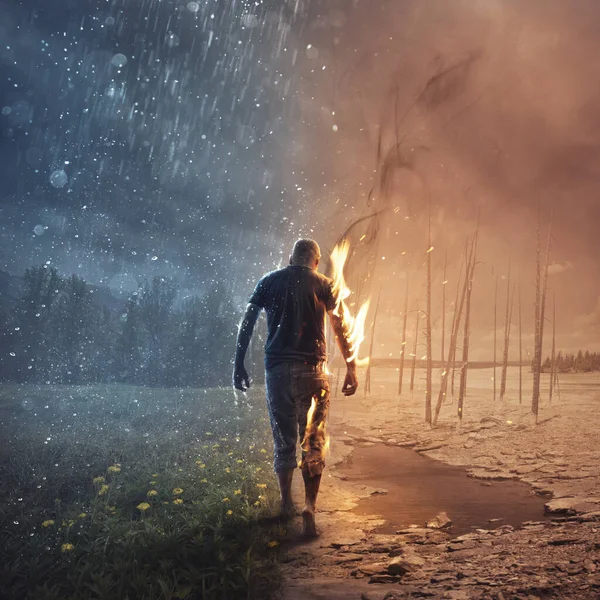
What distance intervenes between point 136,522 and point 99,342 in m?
66.3

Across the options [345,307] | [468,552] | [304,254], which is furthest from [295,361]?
[468,552]

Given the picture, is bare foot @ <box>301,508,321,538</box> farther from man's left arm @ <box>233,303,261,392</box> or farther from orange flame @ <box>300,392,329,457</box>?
man's left arm @ <box>233,303,261,392</box>

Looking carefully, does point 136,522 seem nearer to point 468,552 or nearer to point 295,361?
point 295,361

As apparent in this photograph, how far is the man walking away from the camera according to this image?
4695 millimetres

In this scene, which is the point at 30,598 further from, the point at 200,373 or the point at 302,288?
the point at 200,373

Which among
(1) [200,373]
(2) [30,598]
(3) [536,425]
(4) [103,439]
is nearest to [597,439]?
(3) [536,425]

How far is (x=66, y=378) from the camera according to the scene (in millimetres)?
55125

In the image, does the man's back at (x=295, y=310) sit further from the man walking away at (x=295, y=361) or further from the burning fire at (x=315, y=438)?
the burning fire at (x=315, y=438)

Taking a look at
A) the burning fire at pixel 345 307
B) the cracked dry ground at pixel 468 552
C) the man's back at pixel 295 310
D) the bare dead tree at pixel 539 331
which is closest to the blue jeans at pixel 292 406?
the man's back at pixel 295 310

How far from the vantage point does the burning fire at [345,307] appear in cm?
528

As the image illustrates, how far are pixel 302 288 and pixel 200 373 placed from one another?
186 feet

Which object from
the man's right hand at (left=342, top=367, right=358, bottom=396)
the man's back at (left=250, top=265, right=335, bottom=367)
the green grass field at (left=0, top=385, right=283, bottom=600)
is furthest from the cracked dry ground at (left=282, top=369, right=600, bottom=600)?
the man's back at (left=250, top=265, right=335, bottom=367)

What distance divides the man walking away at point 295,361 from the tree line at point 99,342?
2004 inches

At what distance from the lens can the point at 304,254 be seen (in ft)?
16.9
